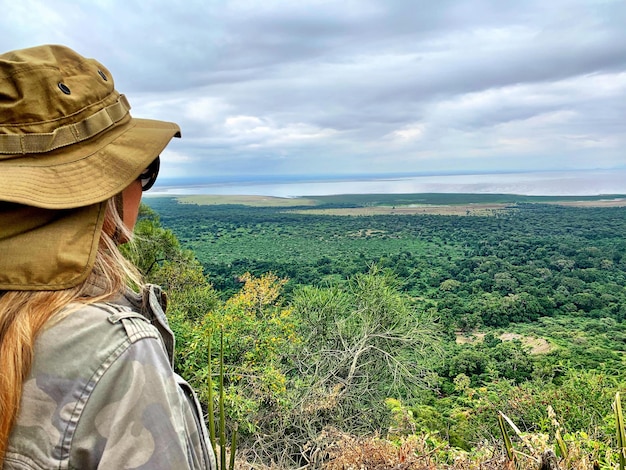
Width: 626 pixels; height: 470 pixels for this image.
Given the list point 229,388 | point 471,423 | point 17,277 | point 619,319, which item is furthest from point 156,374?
point 619,319

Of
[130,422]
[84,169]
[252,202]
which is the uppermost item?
[84,169]

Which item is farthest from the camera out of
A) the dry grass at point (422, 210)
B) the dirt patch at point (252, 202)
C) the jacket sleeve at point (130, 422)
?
the dirt patch at point (252, 202)

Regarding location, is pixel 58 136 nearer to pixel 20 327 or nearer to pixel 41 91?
pixel 41 91

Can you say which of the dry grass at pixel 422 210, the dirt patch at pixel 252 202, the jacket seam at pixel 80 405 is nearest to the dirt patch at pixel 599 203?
the dry grass at pixel 422 210

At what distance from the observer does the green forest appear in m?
4.01

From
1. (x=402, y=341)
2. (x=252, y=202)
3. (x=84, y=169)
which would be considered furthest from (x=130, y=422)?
(x=252, y=202)

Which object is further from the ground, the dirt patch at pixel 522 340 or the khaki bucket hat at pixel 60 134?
the khaki bucket hat at pixel 60 134

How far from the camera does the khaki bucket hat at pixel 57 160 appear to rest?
0.60 meters

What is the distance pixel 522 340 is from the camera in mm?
16891

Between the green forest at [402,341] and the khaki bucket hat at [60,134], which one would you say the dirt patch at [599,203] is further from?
the khaki bucket hat at [60,134]

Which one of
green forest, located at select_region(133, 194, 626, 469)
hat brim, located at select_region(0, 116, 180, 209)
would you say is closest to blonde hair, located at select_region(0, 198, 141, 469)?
hat brim, located at select_region(0, 116, 180, 209)

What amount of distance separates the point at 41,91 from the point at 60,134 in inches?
2.4

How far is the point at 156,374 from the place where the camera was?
0.58 metres

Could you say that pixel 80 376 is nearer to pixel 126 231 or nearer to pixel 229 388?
pixel 126 231
